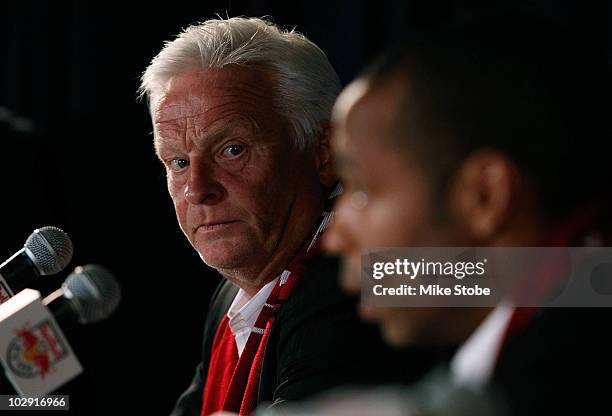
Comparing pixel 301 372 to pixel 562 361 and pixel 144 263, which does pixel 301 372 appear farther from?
pixel 144 263

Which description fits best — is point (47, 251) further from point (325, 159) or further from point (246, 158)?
point (325, 159)

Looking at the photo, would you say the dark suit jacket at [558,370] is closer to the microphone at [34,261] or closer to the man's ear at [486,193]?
the man's ear at [486,193]

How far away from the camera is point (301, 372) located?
4.16 feet

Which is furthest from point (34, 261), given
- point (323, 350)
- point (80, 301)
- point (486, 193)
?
point (486, 193)

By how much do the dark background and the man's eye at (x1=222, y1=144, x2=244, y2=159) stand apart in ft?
2.75

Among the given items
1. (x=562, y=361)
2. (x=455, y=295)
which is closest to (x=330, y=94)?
(x=455, y=295)

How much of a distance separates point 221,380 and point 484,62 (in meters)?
1.18

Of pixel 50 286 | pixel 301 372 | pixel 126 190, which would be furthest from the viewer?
pixel 126 190

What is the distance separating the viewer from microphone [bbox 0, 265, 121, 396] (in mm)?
941

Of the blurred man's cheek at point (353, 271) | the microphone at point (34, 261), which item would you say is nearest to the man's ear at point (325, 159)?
the microphone at point (34, 261)

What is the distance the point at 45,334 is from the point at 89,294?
64 mm

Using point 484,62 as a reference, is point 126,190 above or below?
below

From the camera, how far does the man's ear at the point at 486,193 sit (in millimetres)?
661

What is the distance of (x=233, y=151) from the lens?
1645mm
